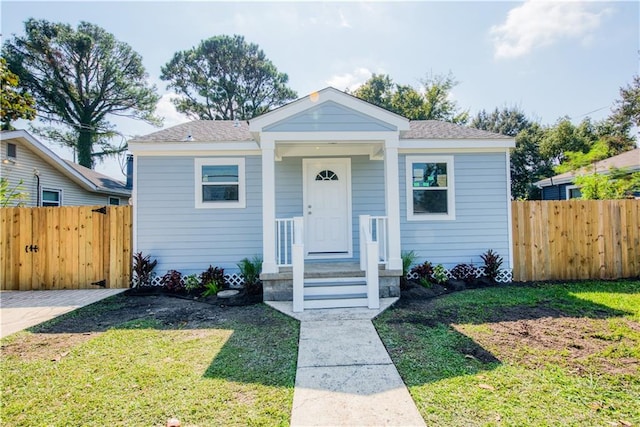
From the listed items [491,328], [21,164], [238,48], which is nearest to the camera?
[491,328]

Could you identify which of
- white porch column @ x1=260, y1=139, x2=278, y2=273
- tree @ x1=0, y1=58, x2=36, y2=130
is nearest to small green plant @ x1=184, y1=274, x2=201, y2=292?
white porch column @ x1=260, y1=139, x2=278, y2=273

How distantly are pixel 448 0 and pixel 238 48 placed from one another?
18467 mm

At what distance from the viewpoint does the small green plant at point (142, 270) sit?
6.45 metres

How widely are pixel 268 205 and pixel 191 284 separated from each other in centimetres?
251

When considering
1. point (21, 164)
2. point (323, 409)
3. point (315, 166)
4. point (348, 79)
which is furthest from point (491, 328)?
point (348, 79)

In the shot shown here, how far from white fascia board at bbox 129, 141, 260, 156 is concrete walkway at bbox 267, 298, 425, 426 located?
4.08 m

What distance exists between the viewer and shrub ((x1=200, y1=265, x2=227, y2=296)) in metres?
6.29

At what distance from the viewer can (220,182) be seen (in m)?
6.78

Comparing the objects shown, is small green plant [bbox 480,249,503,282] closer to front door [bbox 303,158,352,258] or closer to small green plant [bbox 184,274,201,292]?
front door [bbox 303,158,352,258]

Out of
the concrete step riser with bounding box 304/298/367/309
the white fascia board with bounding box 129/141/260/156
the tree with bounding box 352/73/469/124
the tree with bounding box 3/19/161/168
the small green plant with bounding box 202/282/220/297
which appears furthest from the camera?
the tree with bounding box 352/73/469/124

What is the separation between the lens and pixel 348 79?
2597cm

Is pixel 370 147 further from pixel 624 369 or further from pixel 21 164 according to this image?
pixel 21 164

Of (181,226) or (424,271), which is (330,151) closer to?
(424,271)

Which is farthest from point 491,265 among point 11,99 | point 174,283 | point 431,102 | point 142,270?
point 431,102
